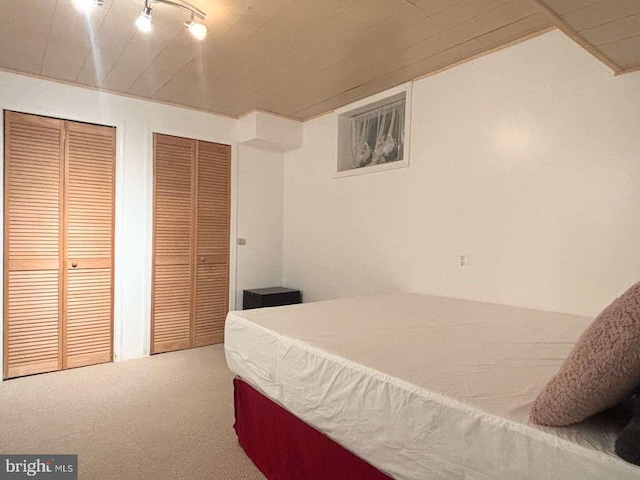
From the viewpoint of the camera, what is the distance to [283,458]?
65.6 inches

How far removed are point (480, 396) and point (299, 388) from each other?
72 cm

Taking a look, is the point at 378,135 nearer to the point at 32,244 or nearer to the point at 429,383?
the point at 429,383

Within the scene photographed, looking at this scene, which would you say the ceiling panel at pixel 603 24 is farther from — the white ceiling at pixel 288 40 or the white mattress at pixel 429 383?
the white mattress at pixel 429 383

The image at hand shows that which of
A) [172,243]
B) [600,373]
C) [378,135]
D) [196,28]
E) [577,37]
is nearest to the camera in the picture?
[600,373]

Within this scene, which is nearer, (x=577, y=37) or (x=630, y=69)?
(x=577, y=37)

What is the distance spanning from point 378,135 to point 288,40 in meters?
1.24

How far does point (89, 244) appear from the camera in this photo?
3.17m

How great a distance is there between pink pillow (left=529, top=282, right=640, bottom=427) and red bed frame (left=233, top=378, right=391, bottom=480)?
59 centimetres

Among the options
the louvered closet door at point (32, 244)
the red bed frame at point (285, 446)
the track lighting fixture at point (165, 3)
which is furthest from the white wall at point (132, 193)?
the red bed frame at point (285, 446)

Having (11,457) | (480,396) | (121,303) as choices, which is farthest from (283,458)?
(121,303)

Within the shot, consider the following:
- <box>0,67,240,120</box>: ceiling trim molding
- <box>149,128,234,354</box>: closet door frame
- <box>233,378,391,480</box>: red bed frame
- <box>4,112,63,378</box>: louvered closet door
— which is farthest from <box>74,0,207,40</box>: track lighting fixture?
<box>233,378,391,480</box>: red bed frame

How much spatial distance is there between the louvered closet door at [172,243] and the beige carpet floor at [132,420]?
45cm

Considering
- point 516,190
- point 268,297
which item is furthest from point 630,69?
point 268,297

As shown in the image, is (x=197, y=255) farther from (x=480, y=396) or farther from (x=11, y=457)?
(x=480, y=396)
